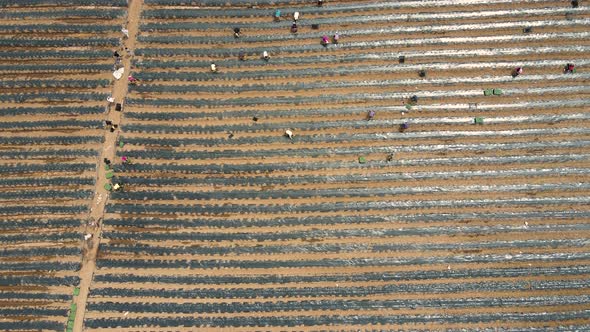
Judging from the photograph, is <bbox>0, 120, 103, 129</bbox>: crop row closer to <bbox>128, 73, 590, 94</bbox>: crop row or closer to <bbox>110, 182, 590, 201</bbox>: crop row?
<bbox>128, 73, 590, 94</bbox>: crop row

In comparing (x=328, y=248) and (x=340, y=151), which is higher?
(x=340, y=151)

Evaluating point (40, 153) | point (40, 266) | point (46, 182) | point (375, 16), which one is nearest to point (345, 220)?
point (375, 16)

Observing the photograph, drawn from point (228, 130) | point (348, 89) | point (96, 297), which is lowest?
point (96, 297)

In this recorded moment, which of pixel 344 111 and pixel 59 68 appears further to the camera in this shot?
pixel 59 68

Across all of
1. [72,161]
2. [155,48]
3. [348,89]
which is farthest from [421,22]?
[72,161]

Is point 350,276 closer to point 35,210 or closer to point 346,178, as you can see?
point 346,178

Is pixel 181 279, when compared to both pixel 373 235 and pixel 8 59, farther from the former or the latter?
pixel 8 59
